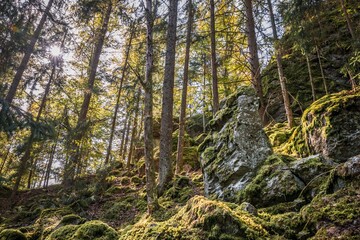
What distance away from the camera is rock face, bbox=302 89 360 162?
4328 millimetres

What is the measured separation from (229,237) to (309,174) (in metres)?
2.15

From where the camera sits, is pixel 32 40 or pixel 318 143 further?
pixel 32 40

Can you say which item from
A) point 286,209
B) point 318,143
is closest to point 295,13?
point 318,143

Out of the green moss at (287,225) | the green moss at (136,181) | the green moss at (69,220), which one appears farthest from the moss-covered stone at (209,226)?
the green moss at (136,181)

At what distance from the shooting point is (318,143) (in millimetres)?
4801

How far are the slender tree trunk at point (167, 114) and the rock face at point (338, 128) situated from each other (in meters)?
5.03

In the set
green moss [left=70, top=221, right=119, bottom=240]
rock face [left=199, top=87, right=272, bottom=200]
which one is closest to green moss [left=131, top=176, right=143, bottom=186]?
rock face [left=199, top=87, right=272, bottom=200]

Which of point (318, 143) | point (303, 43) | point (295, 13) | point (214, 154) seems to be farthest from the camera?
point (303, 43)

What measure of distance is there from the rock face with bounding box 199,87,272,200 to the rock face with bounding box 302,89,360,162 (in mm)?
1023

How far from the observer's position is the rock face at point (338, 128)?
433 cm

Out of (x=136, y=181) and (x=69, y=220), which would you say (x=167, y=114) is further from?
(x=136, y=181)

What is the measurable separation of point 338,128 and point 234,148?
2067 millimetres

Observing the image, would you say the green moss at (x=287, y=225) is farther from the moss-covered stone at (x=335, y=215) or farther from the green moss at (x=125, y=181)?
the green moss at (x=125, y=181)

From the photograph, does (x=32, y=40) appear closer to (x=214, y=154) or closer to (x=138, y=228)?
(x=214, y=154)
